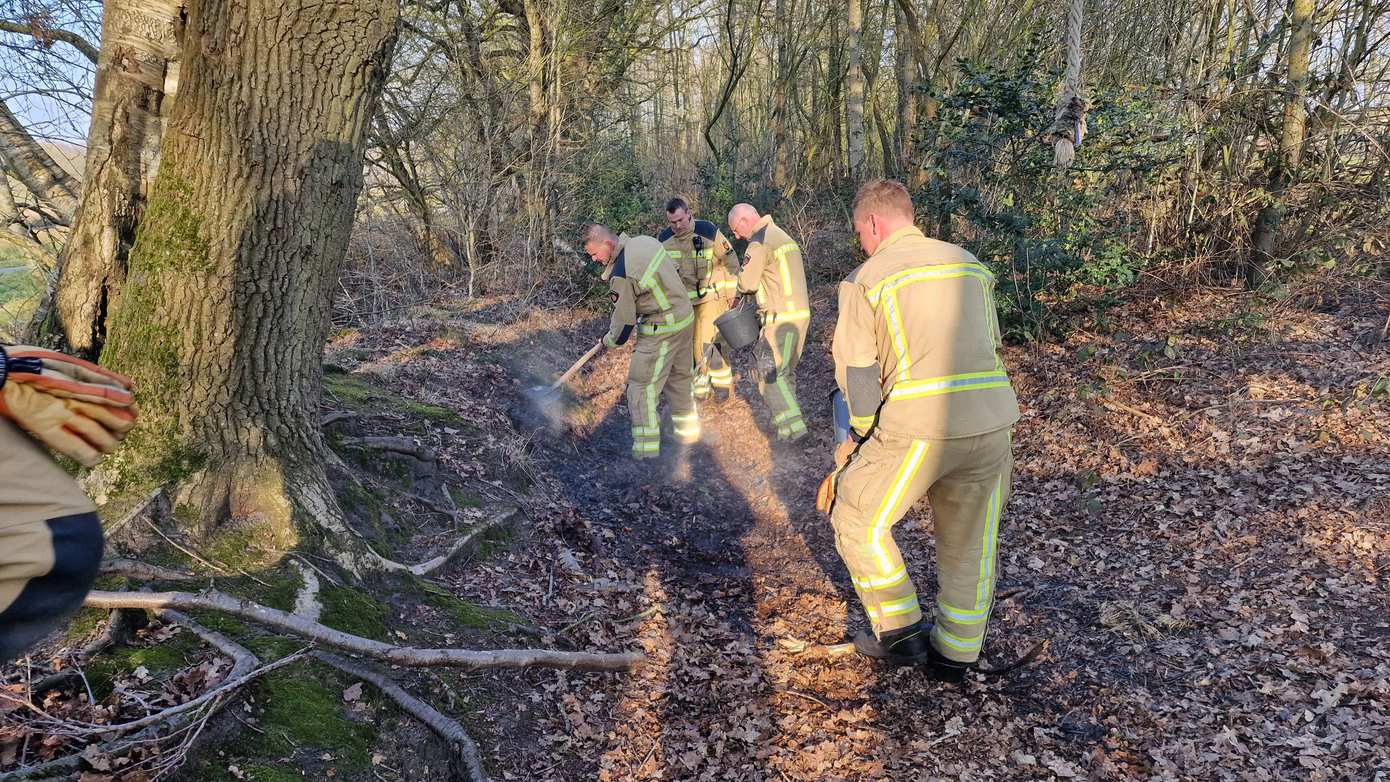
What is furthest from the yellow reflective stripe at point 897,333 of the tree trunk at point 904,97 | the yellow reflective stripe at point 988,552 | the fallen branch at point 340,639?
the tree trunk at point 904,97

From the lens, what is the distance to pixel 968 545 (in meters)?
3.71

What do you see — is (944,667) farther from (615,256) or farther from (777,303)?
(615,256)

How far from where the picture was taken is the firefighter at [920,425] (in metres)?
3.54

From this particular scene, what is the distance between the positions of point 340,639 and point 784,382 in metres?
5.11

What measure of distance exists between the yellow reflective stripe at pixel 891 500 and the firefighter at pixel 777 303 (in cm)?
387

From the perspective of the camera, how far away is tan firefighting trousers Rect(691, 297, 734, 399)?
878cm

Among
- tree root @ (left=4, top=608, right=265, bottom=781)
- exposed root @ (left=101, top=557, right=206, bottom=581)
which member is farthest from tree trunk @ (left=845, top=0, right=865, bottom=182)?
tree root @ (left=4, top=608, right=265, bottom=781)

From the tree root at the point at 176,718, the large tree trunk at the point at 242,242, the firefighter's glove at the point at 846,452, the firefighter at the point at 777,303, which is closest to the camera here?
the tree root at the point at 176,718

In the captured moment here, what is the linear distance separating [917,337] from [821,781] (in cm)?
202

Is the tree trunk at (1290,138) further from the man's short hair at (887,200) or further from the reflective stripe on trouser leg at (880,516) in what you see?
the reflective stripe on trouser leg at (880,516)

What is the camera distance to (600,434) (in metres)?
8.38

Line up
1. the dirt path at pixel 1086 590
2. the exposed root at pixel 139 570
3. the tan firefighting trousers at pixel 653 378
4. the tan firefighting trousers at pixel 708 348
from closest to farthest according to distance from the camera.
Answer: the exposed root at pixel 139 570 → the dirt path at pixel 1086 590 → the tan firefighting trousers at pixel 653 378 → the tan firefighting trousers at pixel 708 348

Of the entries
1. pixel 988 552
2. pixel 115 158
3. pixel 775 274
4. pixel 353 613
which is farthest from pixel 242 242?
pixel 775 274

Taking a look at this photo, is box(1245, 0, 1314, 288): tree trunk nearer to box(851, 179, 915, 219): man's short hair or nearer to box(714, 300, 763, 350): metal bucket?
box(714, 300, 763, 350): metal bucket
